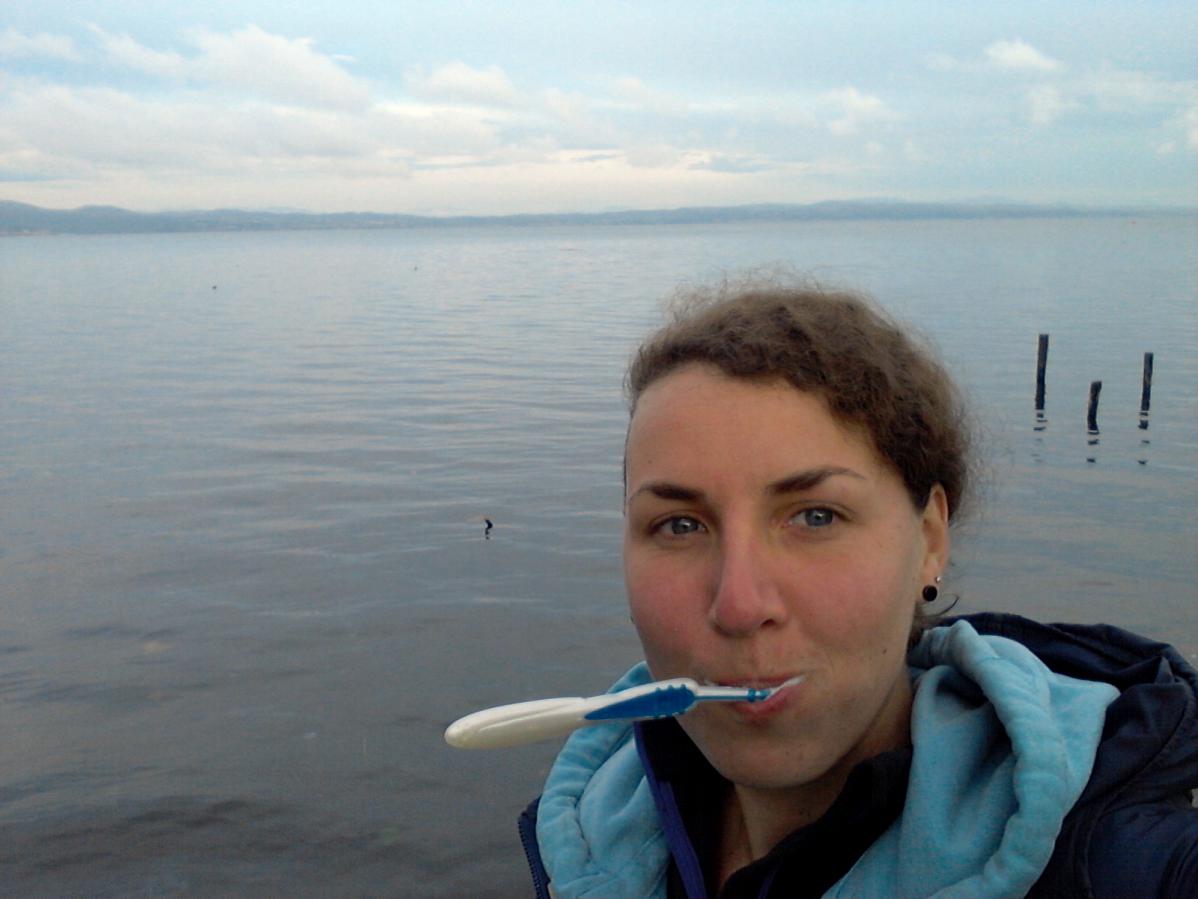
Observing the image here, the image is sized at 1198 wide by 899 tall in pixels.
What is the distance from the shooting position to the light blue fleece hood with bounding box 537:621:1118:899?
5.58ft

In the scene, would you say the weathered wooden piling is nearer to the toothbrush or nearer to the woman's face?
the woman's face

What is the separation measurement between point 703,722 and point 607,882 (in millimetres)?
471

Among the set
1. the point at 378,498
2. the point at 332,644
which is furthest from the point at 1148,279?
the point at 332,644

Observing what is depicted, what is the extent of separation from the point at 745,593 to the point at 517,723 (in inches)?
18.6

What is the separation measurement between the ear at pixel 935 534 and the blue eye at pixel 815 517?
328 millimetres

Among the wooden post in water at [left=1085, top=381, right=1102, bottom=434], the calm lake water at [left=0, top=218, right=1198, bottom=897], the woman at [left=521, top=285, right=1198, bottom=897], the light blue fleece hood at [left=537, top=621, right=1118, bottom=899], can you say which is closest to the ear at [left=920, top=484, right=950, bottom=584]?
the woman at [left=521, top=285, right=1198, bottom=897]

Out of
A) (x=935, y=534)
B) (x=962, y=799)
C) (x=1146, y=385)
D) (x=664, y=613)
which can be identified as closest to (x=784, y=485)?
(x=664, y=613)

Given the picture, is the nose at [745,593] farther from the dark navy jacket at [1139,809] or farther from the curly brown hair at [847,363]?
the dark navy jacket at [1139,809]

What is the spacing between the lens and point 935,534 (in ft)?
7.72

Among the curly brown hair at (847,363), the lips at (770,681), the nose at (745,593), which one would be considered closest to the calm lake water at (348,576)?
the curly brown hair at (847,363)

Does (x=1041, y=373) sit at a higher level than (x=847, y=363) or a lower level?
lower

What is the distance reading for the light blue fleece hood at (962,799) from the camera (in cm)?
170

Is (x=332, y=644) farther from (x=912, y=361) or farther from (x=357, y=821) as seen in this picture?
(x=912, y=361)

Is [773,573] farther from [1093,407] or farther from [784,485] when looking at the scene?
[1093,407]
